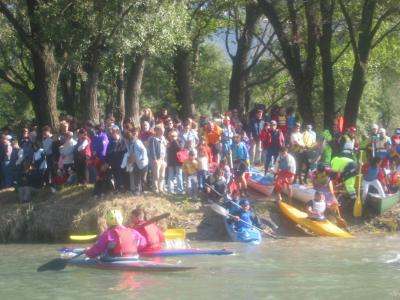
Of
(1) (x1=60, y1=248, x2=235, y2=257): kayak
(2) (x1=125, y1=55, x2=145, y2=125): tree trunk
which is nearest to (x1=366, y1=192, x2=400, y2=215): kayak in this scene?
(1) (x1=60, y1=248, x2=235, y2=257): kayak

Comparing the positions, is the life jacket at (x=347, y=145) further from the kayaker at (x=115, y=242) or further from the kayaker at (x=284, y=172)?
the kayaker at (x=115, y=242)

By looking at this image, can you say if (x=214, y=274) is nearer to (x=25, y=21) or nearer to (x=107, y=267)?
(x=107, y=267)

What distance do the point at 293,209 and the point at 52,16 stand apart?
24.6 ft

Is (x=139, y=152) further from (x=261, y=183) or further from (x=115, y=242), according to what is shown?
(x=115, y=242)

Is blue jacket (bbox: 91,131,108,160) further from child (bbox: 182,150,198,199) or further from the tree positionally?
the tree

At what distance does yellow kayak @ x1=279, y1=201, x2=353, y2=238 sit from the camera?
1722 cm

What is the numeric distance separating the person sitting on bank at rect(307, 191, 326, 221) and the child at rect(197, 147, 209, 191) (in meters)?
2.61

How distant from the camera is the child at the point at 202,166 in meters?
17.9

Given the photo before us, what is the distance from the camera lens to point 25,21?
22.2 meters

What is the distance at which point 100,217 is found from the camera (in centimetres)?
1742

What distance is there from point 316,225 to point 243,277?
4.62m

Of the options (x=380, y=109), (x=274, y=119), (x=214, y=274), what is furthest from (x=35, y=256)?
(x=380, y=109)

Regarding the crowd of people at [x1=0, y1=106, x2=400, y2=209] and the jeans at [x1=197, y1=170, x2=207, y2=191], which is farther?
the jeans at [x1=197, y1=170, x2=207, y2=191]

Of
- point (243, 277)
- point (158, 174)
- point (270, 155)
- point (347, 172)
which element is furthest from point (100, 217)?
point (347, 172)
